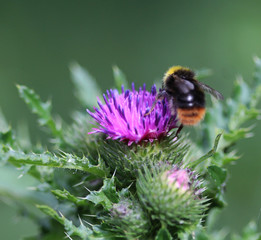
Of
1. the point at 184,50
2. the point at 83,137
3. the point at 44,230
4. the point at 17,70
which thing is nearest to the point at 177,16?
the point at 184,50

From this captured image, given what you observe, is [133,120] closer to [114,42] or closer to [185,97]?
[185,97]

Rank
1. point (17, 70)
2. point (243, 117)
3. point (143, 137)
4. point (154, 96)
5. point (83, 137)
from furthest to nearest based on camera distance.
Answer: point (17, 70)
point (243, 117)
point (83, 137)
point (154, 96)
point (143, 137)

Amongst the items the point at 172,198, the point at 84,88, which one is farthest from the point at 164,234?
the point at 84,88

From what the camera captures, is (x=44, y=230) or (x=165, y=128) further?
(x=44, y=230)

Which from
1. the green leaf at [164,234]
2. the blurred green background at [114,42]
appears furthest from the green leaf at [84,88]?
the blurred green background at [114,42]

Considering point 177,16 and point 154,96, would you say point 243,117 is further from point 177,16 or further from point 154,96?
point 177,16

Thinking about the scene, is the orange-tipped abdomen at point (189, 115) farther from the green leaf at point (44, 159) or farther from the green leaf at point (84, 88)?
the green leaf at point (84, 88)
